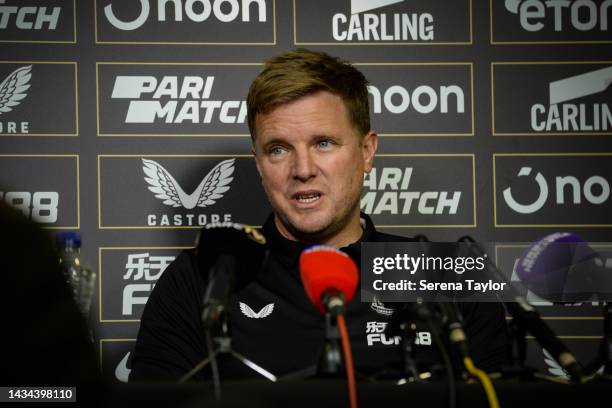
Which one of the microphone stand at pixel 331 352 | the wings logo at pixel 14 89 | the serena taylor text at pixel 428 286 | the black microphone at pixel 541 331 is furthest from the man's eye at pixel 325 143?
the wings logo at pixel 14 89

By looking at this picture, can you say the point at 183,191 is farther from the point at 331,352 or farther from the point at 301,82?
the point at 331,352

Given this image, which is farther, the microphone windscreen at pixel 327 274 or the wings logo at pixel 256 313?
the wings logo at pixel 256 313

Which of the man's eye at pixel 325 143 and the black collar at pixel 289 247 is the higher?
the man's eye at pixel 325 143

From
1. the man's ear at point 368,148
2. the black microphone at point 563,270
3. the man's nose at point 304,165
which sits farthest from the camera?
the man's ear at point 368,148

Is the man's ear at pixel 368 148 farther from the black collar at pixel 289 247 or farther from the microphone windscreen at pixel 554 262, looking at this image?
the microphone windscreen at pixel 554 262

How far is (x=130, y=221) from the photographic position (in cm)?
220

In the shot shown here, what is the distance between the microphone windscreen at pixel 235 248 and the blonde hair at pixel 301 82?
734 mm

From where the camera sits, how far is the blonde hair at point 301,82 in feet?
5.78

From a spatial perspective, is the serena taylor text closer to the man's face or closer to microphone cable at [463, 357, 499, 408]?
the man's face

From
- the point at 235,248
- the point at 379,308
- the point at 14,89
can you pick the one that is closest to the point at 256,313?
the point at 379,308

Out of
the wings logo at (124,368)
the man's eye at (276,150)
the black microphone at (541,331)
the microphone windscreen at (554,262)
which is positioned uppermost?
the man's eye at (276,150)

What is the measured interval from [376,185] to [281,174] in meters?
0.59

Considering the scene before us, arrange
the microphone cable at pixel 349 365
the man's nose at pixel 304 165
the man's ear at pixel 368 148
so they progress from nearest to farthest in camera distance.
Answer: the microphone cable at pixel 349 365 → the man's nose at pixel 304 165 → the man's ear at pixel 368 148

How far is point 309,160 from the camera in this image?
1.75m
